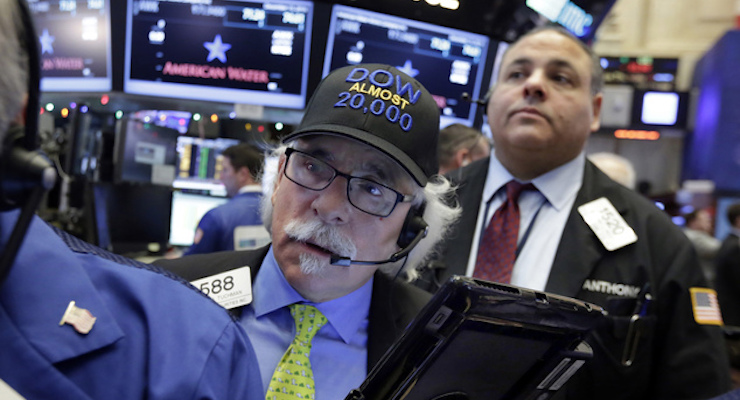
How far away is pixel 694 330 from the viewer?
1.82 meters

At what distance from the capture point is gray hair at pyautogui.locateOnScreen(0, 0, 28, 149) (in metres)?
0.64

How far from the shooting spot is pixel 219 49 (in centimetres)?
273

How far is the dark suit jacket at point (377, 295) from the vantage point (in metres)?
1.50

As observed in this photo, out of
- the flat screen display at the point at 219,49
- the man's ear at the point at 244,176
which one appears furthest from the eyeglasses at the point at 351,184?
the man's ear at the point at 244,176

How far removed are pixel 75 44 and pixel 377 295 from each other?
6.40ft

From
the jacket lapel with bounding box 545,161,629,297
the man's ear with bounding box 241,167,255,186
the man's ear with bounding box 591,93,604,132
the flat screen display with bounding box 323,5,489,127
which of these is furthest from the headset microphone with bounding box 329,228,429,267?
the man's ear with bounding box 241,167,255,186

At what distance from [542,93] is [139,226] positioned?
82.2 inches

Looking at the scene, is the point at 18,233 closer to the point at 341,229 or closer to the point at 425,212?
the point at 341,229

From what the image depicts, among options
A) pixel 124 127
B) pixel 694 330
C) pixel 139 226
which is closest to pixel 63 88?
pixel 124 127

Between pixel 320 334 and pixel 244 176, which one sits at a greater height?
pixel 320 334

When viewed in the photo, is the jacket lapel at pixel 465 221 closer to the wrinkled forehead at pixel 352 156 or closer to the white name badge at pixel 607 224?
the white name badge at pixel 607 224

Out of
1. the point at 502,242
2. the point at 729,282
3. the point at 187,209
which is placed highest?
the point at 502,242

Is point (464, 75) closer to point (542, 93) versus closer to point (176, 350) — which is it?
point (542, 93)

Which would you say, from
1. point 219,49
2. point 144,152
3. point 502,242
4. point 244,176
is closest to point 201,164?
point 244,176
